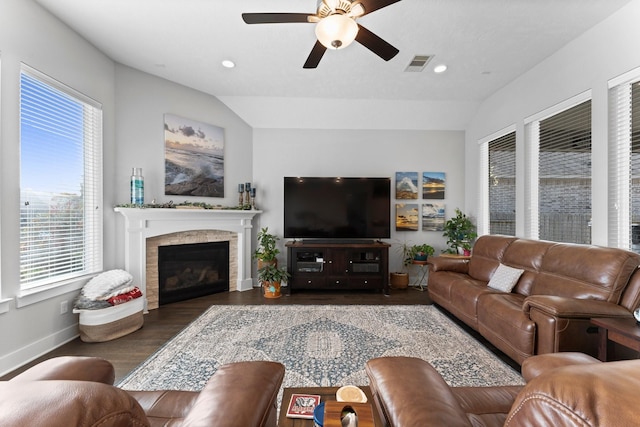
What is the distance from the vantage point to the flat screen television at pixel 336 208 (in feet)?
14.8

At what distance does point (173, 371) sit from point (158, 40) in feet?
10.6

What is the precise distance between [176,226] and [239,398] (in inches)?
135

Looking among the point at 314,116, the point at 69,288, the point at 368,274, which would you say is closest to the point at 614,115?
the point at 368,274

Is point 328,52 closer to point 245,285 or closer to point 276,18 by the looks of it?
point 276,18

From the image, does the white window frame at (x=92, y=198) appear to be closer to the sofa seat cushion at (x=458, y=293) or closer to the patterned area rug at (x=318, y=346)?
the patterned area rug at (x=318, y=346)

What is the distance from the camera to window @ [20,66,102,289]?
243cm

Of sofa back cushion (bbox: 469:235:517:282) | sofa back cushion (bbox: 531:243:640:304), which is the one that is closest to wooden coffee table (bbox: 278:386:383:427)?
sofa back cushion (bbox: 531:243:640:304)

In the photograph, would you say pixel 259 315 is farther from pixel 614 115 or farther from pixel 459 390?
pixel 614 115

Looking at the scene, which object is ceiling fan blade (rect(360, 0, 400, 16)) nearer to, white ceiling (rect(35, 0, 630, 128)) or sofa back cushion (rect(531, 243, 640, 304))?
white ceiling (rect(35, 0, 630, 128))

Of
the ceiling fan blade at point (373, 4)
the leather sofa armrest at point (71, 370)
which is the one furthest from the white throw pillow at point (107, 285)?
the ceiling fan blade at point (373, 4)

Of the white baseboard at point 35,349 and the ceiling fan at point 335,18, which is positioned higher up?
the ceiling fan at point 335,18

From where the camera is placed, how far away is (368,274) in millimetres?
4391

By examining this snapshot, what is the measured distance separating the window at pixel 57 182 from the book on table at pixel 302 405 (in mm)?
2738

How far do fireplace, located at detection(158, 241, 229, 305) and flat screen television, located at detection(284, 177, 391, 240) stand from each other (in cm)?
115
